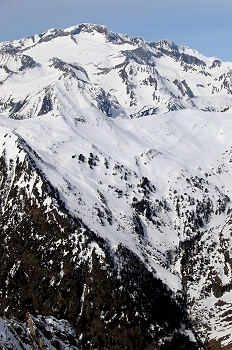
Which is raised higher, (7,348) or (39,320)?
(39,320)

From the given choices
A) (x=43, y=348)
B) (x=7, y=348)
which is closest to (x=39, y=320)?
(x=43, y=348)

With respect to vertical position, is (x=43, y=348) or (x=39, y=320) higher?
(x=39, y=320)

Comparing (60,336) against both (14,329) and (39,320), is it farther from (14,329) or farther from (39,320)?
(14,329)

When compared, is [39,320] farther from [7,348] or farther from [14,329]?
[7,348]

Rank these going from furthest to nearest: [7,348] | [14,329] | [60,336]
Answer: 1. [60,336]
2. [14,329]
3. [7,348]

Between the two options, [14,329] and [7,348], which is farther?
[14,329]

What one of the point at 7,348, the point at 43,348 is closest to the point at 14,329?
the point at 43,348

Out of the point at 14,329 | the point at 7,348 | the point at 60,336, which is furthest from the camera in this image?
the point at 60,336

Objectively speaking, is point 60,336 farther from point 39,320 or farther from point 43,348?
point 43,348
